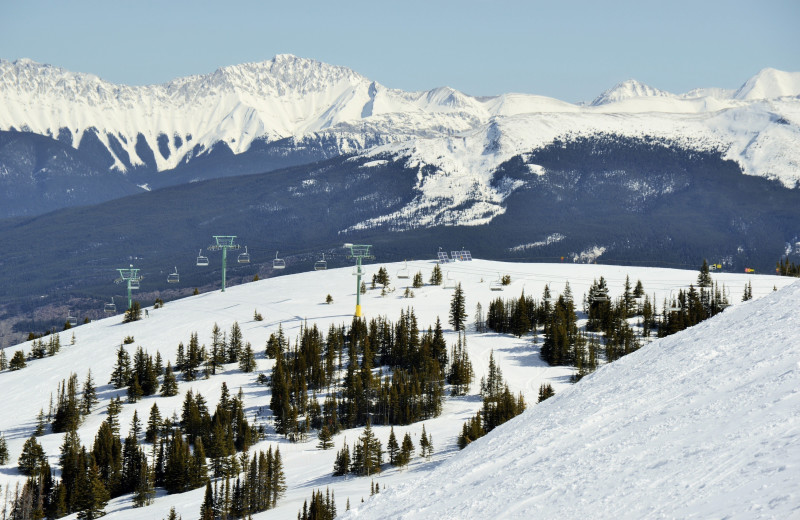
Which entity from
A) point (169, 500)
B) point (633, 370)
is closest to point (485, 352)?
point (169, 500)

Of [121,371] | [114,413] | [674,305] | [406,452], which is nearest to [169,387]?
[114,413]

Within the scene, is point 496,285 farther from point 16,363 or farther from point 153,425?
point 16,363

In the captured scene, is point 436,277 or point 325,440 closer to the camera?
point 325,440

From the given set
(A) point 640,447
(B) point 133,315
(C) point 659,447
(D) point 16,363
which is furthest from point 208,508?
(B) point 133,315

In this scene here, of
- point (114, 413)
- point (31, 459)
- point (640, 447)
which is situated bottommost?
point (31, 459)

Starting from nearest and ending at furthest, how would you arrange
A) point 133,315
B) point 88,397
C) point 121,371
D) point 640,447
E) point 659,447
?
point 659,447 → point 640,447 → point 88,397 → point 121,371 → point 133,315

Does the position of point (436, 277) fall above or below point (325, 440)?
above

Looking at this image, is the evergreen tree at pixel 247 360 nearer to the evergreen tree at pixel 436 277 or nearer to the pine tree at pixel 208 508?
the evergreen tree at pixel 436 277

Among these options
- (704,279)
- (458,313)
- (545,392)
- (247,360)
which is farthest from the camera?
(704,279)

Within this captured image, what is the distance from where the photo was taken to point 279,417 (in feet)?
372

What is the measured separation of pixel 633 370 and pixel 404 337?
280 ft

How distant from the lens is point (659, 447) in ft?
110

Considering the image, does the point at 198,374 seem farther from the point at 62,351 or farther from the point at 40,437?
the point at 62,351

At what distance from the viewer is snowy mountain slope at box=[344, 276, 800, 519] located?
27.9 meters
